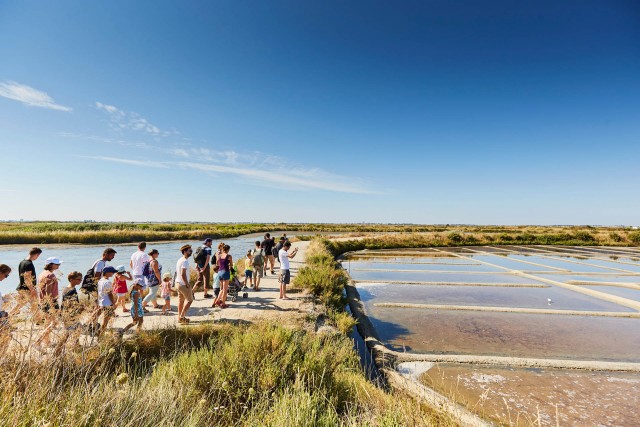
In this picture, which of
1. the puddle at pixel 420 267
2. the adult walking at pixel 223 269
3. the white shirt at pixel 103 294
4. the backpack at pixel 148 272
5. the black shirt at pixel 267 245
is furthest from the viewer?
the puddle at pixel 420 267

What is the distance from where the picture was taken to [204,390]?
383 cm

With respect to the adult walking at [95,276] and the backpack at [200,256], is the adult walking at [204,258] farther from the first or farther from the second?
the adult walking at [95,276]

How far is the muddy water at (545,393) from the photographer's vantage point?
4.67 meters

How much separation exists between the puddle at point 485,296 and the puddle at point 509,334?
136 centimetres

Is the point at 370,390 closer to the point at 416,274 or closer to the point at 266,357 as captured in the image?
the point at 266,357

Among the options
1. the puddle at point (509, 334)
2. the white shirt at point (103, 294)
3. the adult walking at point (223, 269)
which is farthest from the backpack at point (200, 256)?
the puddle at point (509, 334)

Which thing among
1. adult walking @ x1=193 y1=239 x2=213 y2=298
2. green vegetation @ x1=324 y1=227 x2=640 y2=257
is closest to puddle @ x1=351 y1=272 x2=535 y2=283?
adult walking @ x1=193 y1=239 x2=213 y2=298

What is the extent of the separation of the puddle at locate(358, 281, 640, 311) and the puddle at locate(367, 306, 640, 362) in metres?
1.36

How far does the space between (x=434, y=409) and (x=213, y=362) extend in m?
3.20

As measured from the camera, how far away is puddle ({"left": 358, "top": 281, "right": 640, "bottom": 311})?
11391mm

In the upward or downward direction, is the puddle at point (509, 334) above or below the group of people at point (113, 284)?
below

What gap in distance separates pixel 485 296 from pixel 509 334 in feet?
15.4

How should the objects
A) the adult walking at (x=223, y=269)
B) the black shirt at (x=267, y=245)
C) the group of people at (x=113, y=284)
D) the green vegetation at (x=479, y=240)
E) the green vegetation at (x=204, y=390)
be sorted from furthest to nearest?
the green vegetation at (x=479, y=240)
the black shirt at (x=267, y=245)
the adult walking at (x=223, y=269)
the group of people at (x=113, y=284)
the green vegetation at (x=204, y=390)

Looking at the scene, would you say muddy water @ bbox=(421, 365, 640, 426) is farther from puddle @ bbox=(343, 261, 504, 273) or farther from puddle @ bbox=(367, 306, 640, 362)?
puddle @ bbox=(343, 261, 504, 273)
